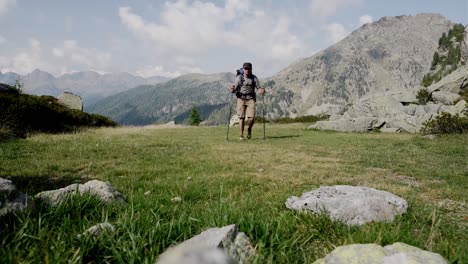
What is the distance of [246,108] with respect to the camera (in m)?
20.8

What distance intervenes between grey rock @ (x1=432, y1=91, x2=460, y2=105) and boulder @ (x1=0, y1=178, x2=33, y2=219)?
46.8 m

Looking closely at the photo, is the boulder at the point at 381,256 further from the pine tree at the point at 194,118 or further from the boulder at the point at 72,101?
the pine tree at the point at 194,118

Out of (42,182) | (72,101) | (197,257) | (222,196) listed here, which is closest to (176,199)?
(222,196)

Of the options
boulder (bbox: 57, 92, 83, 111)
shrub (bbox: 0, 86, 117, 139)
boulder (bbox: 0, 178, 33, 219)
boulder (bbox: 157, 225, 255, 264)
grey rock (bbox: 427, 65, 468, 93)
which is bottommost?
boulder (bbox: 157, 225, 255, 264)

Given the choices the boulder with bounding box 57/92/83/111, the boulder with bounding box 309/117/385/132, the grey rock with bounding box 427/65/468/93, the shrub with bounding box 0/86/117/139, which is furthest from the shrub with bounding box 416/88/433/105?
the boulder with bounding box 57/92/83/111

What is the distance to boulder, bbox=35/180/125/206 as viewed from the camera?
4.50 meters

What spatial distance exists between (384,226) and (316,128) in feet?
94.5

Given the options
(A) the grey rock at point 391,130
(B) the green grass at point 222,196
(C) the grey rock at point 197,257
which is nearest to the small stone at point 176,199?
(B) the green grass at point 222,196

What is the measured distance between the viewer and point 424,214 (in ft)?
17.1

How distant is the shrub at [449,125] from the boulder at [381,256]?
2250 centimetres

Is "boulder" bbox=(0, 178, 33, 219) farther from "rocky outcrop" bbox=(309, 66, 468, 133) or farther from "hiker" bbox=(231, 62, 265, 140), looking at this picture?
"rocky outcrop" bbox=(309, 66, 468, 133)

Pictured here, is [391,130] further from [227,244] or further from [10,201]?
[10,201]

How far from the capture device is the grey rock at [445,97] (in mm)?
42525

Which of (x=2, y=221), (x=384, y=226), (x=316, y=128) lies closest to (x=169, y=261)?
(x=2, y=221)
